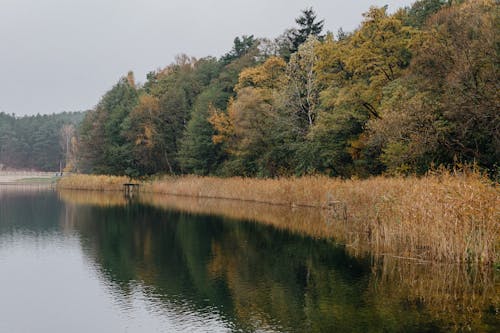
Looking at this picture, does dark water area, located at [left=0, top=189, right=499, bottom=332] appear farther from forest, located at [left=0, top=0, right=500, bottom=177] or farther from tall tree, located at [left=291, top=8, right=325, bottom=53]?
tall tree, located at [left=291, top=8, right=325, bottom=53]

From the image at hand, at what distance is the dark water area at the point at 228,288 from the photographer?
1175 centimetres

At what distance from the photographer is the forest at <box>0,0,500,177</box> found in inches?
1035

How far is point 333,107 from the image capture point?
41969 millimetres

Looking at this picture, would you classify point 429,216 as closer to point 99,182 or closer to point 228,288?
point 228,288

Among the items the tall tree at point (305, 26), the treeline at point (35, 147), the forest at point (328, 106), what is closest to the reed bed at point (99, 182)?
the forest at point (328, 106)

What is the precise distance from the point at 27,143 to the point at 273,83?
377ft

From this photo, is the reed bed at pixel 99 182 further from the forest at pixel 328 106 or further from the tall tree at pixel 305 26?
the tall tree at pixel 305 26

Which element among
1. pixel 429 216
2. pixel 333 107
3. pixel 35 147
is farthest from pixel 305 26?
pixel 35 147

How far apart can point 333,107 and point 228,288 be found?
29332mm

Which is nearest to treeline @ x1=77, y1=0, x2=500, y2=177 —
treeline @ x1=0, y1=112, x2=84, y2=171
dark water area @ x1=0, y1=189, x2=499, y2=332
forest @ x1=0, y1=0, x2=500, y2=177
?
forest @ x1=0, y1=0, x2=500, y2=177

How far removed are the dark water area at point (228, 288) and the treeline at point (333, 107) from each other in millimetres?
7337

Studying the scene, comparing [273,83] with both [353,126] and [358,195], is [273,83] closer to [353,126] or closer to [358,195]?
[353,126]

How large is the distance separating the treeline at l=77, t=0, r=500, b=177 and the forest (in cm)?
10

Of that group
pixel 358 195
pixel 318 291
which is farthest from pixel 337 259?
pixel 358 195
